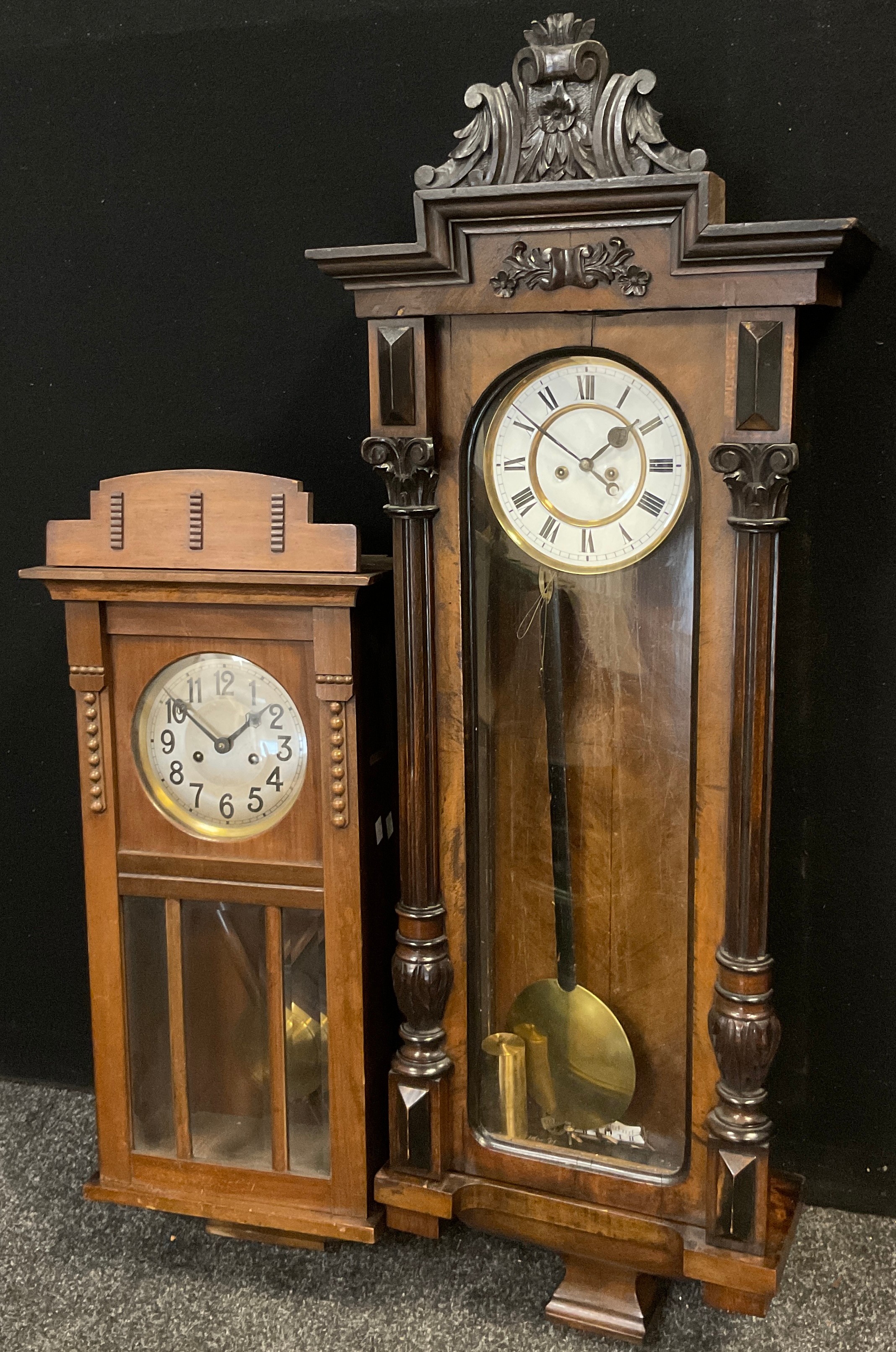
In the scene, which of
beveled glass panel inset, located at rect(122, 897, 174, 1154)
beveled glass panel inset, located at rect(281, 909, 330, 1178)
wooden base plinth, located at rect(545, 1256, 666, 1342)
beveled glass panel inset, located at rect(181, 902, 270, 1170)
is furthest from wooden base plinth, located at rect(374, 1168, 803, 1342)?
beveled glass panel inset, located at rect(122, 897, 174, 1154)

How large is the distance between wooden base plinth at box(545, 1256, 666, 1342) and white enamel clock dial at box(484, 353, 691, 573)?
3.34 feet

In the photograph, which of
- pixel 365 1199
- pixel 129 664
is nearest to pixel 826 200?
pixel 129 664

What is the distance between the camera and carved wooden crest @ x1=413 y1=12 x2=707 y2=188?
151cm

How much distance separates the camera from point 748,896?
63.6 inches

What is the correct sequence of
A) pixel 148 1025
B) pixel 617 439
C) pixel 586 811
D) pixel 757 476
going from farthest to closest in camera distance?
1. pixel 148 1025
2. pixel 586 811
3. pixel 617 439
4. pixel 757 476

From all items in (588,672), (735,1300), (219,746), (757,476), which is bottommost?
(735,1300)

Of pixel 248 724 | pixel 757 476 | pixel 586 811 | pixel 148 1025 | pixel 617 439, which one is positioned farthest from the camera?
pixel 148 1025

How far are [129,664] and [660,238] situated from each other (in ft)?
3.12

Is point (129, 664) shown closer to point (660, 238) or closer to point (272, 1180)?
point (272, 1180)

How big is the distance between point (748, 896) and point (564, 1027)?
36 centimetres

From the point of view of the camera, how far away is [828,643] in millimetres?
1932

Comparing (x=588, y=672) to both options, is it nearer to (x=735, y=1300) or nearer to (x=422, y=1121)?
(x=422, y=1121)

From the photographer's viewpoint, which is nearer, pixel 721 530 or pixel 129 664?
pixel 721 530

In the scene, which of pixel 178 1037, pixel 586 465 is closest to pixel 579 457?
pixel 586 465
